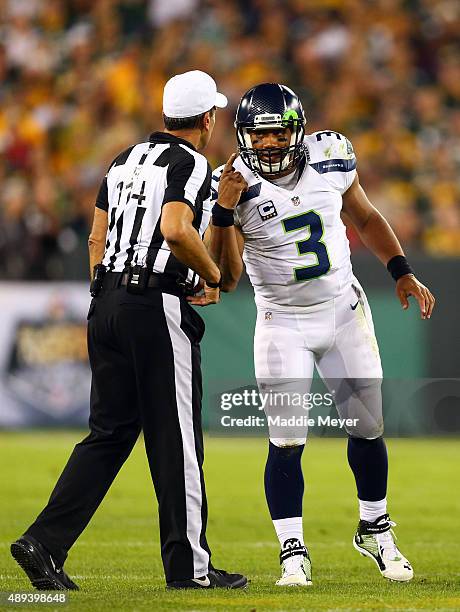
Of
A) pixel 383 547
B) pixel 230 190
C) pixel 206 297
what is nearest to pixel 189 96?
pixel 230 190

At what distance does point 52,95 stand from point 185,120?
9.38 m

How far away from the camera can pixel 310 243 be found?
17.0ft

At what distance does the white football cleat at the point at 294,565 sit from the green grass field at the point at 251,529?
0.06 m

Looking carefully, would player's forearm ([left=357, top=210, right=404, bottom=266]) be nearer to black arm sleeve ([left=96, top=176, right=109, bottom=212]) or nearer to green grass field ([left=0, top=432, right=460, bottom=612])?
black arm sleeve ([left=96, top=176, right=109, bottom=212])

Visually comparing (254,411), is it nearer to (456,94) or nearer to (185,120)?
(185,120)

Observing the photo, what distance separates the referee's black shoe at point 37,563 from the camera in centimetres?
461

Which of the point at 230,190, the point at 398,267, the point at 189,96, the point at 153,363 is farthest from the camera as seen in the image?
the point at 398,267

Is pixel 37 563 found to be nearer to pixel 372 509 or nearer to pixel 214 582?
pixel 214 582

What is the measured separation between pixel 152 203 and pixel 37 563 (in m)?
1.42

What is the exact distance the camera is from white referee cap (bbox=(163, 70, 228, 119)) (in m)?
4.82

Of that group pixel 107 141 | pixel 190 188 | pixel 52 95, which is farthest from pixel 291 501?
pixel 52 95

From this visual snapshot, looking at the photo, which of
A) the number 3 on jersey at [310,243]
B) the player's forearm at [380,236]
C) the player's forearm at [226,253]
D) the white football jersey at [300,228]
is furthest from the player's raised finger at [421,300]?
the player's forearm at [226,253]

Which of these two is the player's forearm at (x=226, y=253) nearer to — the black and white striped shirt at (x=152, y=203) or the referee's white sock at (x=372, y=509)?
the black and white striped shirt at (x=152, y=203)

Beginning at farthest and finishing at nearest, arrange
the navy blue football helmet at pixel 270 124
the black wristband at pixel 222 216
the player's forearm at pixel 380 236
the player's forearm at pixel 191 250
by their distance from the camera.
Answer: the player's forearm at pixel 380 236 < the navy blue football helmet at pixel 270 124 < the black wristband at pixel 222 216 < the player's forearm at pixel 191 250
